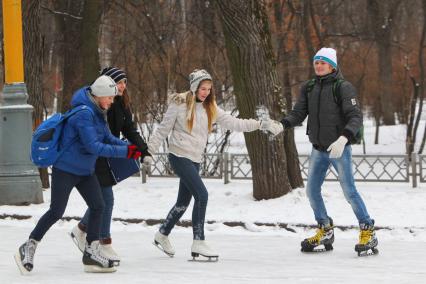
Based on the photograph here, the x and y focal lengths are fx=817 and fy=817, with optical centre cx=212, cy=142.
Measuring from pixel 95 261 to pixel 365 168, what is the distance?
9.01 m

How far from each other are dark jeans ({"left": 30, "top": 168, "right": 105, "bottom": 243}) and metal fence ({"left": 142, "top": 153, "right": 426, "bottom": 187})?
25.0 ft

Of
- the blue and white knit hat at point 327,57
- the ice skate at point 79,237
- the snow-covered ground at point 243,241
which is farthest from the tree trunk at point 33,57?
the blue and white knit hat at point 327,57

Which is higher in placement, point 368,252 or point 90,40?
point 90,40

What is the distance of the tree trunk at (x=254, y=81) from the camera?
10.8 m

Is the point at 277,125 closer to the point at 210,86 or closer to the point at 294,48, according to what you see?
the point at 210,86

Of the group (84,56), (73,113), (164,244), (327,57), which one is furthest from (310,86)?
(84,56)

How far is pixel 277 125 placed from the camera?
7.41 m

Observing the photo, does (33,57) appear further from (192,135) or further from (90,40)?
(192,135)

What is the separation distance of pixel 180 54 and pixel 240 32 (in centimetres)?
954

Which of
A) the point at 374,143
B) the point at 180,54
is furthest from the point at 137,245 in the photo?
the point at 374,143

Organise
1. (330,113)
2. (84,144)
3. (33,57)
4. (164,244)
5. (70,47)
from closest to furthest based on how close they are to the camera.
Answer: (84,144) < (330,113) < (164,244) < (33,57) < (70,47)

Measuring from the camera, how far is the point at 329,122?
724 centimetres

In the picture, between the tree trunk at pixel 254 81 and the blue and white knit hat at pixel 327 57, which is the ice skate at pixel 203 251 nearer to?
the blue and white knit hat at pixel 327 57

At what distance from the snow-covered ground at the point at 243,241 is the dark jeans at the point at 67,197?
374 millimetres
